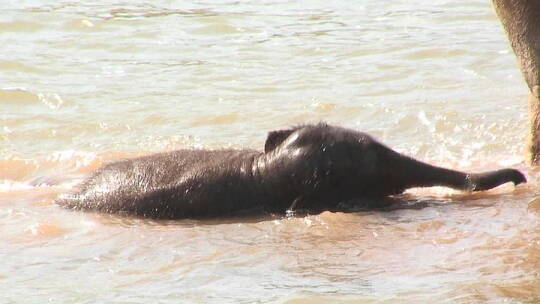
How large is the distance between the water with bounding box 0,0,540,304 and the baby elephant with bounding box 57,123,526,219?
13cm

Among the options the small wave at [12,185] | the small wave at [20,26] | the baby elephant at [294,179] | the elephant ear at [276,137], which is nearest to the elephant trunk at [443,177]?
the baby elephant at [294,179]

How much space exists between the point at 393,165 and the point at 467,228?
0.77 metres

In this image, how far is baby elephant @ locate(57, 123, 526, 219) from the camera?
21.6 ft

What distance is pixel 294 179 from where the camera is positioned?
658cm

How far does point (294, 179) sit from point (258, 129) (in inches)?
106

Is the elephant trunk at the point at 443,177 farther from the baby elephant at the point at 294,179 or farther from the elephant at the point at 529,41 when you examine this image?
the elephant at the point at 529,41

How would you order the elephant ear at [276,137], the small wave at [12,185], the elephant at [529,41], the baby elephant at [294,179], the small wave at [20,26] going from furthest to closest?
the small wave at [20,26] → the small wave at [12,185] → the elephant at [529,41] → the elephant ear at [276,137] → the baby elephant at [294,179]

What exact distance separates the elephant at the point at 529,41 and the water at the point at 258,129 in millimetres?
270

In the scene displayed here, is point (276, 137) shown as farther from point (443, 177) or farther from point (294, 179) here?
point (443, 177)

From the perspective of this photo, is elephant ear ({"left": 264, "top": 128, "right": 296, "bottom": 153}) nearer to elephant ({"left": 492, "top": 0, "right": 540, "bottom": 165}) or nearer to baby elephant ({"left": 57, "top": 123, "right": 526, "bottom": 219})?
baby elephant ({"left": 57, "top": 123, "right": 526, "bottom": 219})

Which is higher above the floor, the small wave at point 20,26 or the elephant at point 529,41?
the elephant at point 529,41

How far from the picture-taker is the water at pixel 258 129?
5266 mm

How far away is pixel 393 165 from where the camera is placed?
6.63 m

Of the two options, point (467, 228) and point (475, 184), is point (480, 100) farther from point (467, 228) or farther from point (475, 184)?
point (467, 228)
